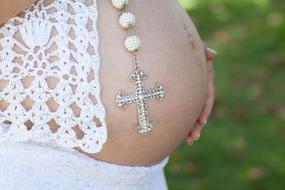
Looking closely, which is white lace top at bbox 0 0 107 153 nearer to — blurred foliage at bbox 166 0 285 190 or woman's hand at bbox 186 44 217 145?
woman's hand at bbox 186 44 217 145

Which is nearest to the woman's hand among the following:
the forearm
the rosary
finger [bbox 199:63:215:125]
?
finger [bbox 199:63:215:125]

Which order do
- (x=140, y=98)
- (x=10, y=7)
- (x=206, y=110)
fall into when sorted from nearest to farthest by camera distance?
1. (x=10, y=7)
2. (x=140, y=98)
3. (x=206, y=110)

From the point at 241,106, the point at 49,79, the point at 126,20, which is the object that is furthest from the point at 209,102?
the point at 241,106

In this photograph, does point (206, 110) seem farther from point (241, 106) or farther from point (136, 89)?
point (241, 106)

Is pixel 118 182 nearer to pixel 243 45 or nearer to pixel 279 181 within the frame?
pixel 279 181

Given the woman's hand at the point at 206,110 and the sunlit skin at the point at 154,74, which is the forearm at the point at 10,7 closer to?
the sunlit skin at the point at 154,74

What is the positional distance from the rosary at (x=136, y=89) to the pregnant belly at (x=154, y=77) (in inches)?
0.5

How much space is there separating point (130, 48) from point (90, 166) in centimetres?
30

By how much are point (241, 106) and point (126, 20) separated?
2.58 metres

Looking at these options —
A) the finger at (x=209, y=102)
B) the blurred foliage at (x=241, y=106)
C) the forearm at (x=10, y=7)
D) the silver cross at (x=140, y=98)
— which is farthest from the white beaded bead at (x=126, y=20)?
the blurred foliage at (x=241, y=106)

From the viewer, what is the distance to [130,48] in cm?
175

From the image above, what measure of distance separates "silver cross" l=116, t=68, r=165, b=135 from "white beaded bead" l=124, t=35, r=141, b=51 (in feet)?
0.18

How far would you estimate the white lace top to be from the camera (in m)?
1.64

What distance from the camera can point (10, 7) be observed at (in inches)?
64.0
